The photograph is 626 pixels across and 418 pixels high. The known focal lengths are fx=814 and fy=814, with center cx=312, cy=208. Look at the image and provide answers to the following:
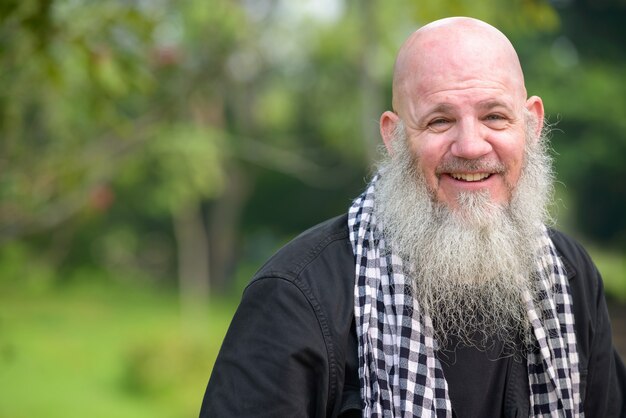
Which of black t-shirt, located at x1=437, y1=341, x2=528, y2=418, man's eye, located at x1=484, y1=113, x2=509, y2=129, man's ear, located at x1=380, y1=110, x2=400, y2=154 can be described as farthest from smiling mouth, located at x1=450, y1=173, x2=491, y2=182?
black t-shirt, located at x1=437, y1=341, x2=528, y2=418

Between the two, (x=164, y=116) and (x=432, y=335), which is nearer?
(x=432, y=335)

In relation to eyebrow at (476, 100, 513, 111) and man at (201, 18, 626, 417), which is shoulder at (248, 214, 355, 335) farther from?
eyebrow at (476, 100, 513, 111)

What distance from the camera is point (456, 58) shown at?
215 centimetres

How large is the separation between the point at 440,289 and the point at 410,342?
0.21 meters

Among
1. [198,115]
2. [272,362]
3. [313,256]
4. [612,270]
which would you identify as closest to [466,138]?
[313,256]

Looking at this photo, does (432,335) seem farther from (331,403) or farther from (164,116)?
(164,116)

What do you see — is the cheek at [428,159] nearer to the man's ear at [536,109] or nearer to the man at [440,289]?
the man at [440,289]

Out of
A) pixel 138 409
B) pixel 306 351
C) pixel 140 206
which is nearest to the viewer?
pixel 306 351

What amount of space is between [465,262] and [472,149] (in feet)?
1.06

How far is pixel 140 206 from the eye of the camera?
1638cm

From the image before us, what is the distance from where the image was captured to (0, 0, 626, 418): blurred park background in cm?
502

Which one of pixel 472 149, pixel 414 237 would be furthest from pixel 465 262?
pixel 472 149

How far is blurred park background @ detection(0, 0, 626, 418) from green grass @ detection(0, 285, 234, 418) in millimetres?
42

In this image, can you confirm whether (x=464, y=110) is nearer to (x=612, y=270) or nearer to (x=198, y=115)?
(x=198, y=115)
